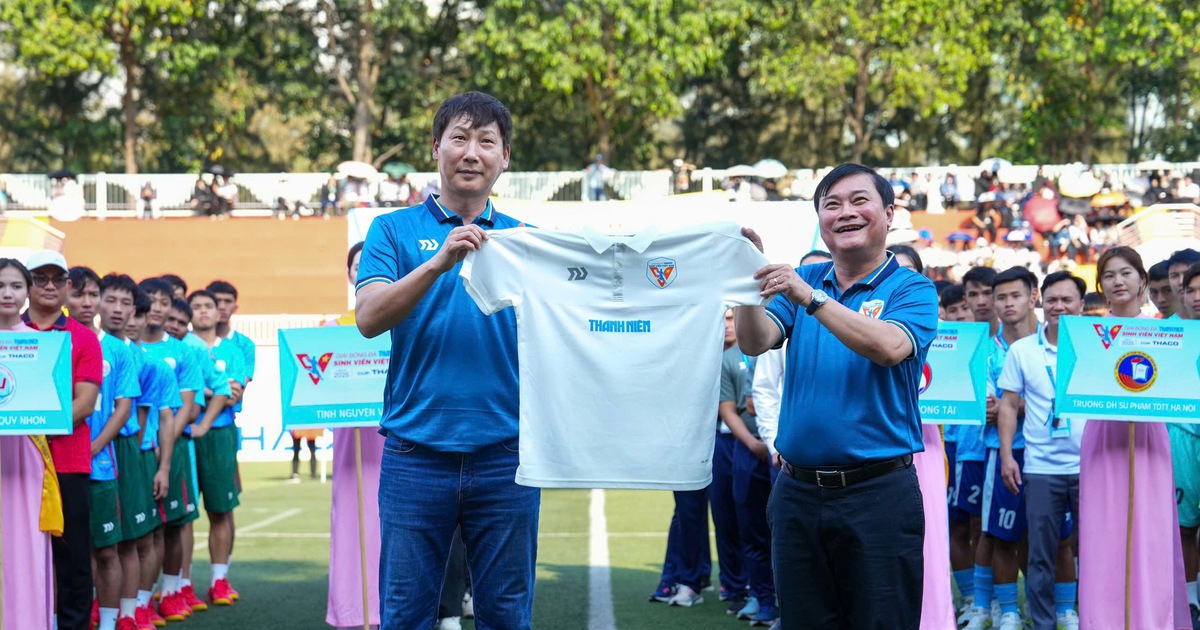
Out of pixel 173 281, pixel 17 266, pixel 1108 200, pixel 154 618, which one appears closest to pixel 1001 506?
pixel 154 618

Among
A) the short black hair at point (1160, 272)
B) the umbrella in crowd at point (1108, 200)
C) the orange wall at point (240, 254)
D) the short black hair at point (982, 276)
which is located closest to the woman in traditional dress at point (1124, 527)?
the short black hair at point (1160, 272)

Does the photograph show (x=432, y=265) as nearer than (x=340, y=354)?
Yes

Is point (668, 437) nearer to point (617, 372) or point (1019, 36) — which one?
point (617, 372)

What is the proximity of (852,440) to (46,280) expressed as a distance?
4.32m

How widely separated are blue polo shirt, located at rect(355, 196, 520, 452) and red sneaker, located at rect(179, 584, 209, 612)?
5.44 metres

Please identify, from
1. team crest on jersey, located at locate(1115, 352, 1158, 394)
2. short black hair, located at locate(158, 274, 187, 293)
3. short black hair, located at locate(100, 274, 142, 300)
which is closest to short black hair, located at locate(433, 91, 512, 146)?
team crest on jersey, located at locate(1115, 352, 1158, 394)

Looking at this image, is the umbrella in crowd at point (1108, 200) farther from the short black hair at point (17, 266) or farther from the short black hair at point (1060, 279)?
the short black hair at point (17, 266)

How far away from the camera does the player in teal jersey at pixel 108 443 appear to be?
24.1 feet

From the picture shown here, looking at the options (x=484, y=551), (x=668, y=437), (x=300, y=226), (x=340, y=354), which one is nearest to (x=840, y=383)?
(x=668, y=437)

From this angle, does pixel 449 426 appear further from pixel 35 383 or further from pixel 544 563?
pixel 544 563

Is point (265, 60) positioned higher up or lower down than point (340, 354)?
higher up

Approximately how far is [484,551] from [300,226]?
98.3 feet

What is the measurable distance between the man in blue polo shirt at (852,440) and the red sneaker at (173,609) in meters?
5.45

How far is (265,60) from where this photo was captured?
44469 mm
